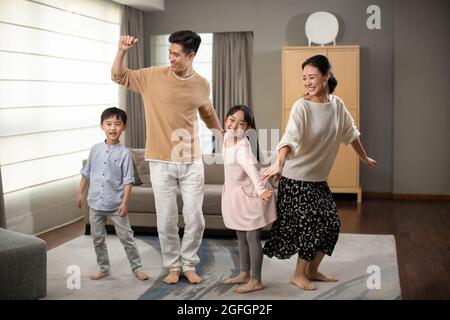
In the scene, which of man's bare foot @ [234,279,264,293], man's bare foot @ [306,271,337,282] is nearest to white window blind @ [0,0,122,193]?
man's bare foot @ [234,279,264,293]

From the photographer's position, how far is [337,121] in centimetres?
365

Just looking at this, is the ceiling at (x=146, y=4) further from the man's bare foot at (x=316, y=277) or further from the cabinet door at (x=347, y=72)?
the man's bare foot at (x=316, y=277)

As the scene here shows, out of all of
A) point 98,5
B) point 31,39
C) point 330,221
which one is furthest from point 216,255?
point 98,5

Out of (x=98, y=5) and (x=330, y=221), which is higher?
(x=98, y=5)

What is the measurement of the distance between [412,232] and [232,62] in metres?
3.20

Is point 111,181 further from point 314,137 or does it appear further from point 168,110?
point 314,137

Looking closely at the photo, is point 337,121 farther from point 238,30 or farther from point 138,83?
point 238,30

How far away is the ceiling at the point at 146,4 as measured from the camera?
698cm

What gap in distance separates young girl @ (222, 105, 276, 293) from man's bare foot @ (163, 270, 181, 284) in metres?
0.40

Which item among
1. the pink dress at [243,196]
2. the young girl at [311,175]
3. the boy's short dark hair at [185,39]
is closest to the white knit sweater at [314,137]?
the young girl at [311,175]

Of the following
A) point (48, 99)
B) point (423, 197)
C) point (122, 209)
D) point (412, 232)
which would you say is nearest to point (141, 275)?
point (122, 209)

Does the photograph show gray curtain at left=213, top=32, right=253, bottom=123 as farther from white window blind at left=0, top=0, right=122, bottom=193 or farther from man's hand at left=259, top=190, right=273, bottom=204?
man's hand at left=259, top=190, right=273, bottom=204

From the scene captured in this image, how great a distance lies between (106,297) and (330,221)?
1321 mm

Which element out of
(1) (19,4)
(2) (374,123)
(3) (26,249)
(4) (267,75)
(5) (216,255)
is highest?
(1) (19,4)
